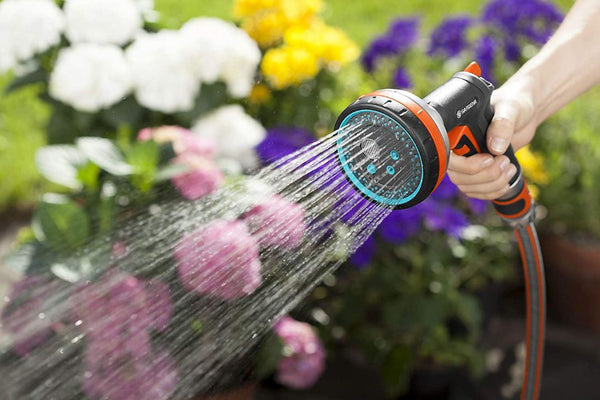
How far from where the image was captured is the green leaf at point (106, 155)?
1.55m

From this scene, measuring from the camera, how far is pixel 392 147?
0.88 metres

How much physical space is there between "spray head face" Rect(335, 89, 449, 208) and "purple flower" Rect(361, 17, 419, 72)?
4.47ft

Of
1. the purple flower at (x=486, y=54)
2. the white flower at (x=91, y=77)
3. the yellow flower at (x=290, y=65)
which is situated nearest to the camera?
the white flower at (x=91, y=77)

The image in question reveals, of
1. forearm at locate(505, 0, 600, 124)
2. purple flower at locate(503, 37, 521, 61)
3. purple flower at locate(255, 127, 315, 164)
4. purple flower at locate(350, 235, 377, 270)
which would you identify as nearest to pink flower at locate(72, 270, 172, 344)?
purple flower at locate(255, 127, 315, 164)

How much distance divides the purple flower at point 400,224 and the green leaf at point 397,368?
0.30 metres

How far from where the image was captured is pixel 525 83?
110 centimetres

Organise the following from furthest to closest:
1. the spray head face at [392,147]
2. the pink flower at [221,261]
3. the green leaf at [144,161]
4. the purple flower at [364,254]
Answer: the purple flower at [364,254] → the green leaf at [144,161] → the pink flower at [221,261] → the spray head face at [392,147]

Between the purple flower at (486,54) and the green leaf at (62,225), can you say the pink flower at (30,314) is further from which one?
the purple flower at (486,54)

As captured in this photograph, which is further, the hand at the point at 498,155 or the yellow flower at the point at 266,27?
the yellow flower at the point at 266,27

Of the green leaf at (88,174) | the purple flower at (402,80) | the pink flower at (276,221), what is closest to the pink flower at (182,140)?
Answer: the green leaf at (88,174)

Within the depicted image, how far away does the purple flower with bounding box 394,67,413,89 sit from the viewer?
6.68 ft

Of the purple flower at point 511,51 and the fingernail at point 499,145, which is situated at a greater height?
the fingernail at point 499,145

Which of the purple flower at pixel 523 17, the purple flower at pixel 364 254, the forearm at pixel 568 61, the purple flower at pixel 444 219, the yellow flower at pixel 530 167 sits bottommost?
the purple flower at pixel 364 254

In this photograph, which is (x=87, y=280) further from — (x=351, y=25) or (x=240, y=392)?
(x=351, y=25)
